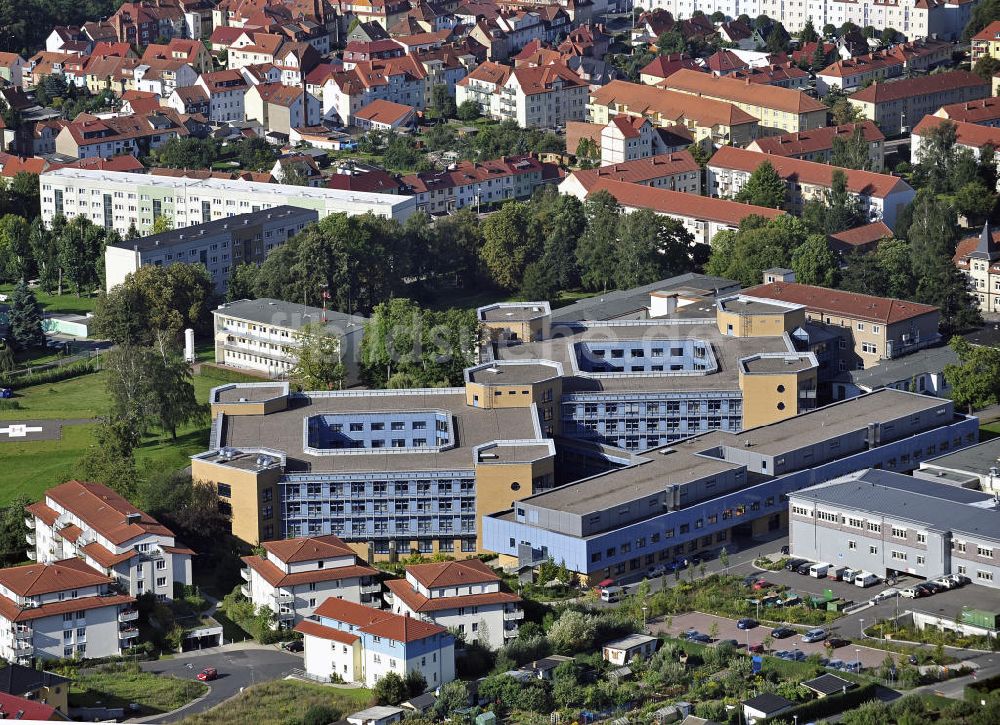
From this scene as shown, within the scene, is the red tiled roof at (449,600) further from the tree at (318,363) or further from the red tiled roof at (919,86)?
the red tiled roof at (919,86)

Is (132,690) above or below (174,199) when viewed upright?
below

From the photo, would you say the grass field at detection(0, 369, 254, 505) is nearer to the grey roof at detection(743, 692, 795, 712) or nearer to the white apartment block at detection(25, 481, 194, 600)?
the white apartment block at detection(25, 481, 194, 600)

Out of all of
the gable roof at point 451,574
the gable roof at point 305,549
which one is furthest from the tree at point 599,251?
the gable roof at point 451,574

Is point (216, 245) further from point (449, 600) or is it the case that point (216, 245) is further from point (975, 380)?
point (449, 600)

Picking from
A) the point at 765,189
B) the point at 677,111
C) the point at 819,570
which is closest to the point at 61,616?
the point at 819,570

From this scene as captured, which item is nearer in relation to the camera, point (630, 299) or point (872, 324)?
point (872, 324)
